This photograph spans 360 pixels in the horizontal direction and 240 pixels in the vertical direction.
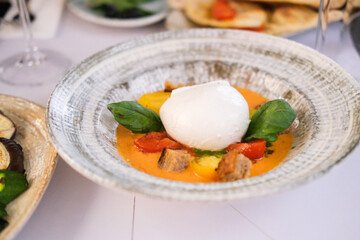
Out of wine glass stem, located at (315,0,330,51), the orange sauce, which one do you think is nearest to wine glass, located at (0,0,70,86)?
the orange sauce

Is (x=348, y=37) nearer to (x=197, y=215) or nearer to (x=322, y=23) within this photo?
(x=322, y=23)

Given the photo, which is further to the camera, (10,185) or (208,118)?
(208,118)

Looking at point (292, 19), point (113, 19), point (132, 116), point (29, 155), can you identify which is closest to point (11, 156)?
point (29, 155)

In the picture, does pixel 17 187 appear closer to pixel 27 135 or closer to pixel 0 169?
pixel 0 169

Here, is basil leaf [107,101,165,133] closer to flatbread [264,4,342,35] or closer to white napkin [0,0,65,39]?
flatbread [264,4,342,35]

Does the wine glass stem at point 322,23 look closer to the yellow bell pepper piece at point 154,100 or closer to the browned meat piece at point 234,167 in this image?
the yellow bell pepper piece at point 154,100

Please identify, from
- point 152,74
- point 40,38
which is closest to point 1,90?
point 40,38

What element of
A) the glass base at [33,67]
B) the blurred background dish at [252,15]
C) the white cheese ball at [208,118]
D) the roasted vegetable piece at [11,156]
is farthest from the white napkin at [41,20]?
the white cheese ball at [208,118]
